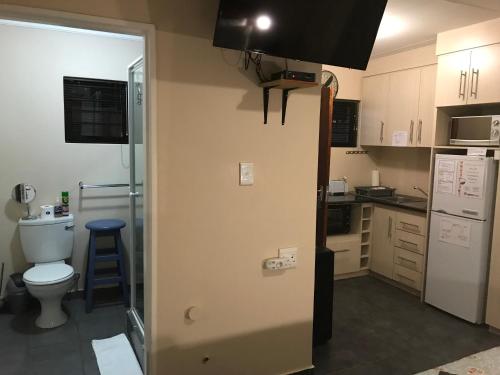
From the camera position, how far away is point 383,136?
14.3 ft

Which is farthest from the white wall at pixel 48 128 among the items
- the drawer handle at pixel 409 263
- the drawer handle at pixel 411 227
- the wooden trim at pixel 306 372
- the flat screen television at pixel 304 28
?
the drawer handle at pixel 409 263

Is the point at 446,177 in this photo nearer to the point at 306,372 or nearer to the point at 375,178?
the point at 375,178

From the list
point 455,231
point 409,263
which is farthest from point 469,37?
point 409,263

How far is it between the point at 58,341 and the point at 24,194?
48.5 inches

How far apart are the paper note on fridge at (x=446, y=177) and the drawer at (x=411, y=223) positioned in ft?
1.28

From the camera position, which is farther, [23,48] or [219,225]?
[23,48]

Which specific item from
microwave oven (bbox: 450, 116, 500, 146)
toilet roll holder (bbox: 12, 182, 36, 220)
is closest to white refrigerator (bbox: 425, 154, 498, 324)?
microwave oven (bbox: 450, 116, 500, 146)

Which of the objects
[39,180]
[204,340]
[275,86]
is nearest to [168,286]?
[204,340]

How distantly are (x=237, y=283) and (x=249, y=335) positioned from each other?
0.34m

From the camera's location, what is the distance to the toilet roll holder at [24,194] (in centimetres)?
321

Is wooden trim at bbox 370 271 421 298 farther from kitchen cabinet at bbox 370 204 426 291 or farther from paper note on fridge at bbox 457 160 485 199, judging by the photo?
paper note on fridge at bbox 457 160 485 199

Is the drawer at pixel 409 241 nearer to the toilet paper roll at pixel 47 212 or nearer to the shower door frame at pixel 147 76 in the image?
the shower door frame at pixel 147 76

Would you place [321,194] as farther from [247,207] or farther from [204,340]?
[204,340]

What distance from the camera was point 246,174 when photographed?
84.9 inches
